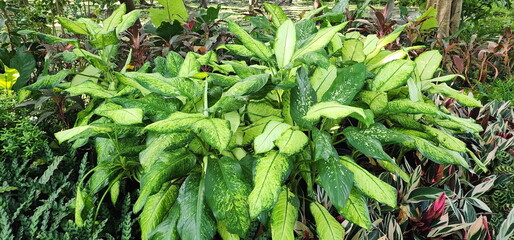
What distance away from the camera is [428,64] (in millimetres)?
1423

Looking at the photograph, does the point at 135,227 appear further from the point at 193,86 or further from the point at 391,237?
the point at 391,237

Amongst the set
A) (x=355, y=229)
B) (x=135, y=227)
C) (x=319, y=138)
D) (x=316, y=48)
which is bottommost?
(x=135, y=227)

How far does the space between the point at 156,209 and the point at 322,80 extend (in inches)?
25.2

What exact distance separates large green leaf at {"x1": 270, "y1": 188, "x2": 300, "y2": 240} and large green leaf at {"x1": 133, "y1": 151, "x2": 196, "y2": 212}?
10.7 inches

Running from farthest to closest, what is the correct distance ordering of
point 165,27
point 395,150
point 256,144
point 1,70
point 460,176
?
point 165,27, point 1,70, point 395,150, point 460,176, point 256,144

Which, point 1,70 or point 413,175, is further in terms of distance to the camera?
point 1,70

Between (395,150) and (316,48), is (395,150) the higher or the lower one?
the lower one

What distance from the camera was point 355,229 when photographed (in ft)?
3.78

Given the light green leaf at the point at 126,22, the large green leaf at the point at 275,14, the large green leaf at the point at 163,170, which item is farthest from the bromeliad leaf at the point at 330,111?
the light green leaf at the point at 126,22

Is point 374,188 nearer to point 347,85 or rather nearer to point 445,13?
point 347,85

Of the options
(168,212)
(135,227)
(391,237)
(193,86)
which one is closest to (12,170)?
(135,227)

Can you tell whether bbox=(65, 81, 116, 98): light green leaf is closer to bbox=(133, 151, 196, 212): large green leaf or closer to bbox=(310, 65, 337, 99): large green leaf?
bbox=(133, 151, 196, 212): large green leaf

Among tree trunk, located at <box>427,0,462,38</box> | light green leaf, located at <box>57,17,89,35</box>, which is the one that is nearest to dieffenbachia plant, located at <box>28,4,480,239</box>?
light green leaf, located at <box>57,17,89,35</box>

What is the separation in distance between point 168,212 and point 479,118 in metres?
1.38
